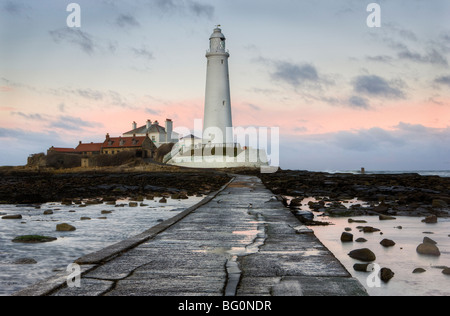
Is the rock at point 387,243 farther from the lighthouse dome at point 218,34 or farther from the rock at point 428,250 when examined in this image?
the lighthouse dome at point 218,34

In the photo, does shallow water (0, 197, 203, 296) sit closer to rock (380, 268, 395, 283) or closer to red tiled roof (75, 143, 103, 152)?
rock (380, 268, 395, 283)

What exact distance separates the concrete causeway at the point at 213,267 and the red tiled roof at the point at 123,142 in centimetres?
5715

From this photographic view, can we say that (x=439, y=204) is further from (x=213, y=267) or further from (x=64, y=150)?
(x=64, y=150)

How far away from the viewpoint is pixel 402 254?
6383mm

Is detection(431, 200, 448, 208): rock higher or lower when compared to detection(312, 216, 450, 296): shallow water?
higher

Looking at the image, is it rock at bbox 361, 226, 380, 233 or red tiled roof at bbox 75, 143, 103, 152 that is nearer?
rock at bbox 361, 226, 380, 233

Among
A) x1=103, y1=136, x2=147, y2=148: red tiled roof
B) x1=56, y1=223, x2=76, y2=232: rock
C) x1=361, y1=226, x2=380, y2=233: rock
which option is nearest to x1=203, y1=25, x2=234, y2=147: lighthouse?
x1=103, y1=136, x2=147, y2=148: red tiled roof

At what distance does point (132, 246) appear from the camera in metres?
5.55

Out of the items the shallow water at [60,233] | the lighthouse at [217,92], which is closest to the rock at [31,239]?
the shallow water at [60,233]

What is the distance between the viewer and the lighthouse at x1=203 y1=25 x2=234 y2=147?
48.7 m

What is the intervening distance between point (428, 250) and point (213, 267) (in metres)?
3.61

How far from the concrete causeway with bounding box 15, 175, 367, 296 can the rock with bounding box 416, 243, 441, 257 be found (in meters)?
1.59

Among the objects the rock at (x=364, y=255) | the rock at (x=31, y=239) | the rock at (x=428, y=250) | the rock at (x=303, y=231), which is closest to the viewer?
the rock at (x=364, y=255)

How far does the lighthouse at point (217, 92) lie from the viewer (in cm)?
4866
